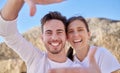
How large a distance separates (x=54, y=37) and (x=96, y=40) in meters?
4.72

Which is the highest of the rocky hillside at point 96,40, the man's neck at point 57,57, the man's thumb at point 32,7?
the man's thumb at point 32,7

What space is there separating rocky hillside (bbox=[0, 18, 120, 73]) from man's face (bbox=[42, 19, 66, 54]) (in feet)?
14.9

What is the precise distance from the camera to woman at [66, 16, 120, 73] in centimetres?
165

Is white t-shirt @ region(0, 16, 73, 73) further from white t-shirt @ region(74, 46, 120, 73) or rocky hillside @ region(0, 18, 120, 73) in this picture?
rocky hillside @ region(0, 18, 120, 73)

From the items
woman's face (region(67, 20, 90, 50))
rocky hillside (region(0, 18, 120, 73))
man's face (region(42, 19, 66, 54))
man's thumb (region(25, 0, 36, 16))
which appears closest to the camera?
man's thumb (region(25, 0, 36, 16))

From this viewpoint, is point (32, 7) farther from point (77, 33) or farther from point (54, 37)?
point (77, 33)

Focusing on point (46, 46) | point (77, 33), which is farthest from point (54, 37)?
point (77, 33)

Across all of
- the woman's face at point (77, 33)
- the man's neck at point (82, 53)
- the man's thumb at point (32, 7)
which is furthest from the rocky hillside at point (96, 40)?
the man's thumb at point (32, 7)

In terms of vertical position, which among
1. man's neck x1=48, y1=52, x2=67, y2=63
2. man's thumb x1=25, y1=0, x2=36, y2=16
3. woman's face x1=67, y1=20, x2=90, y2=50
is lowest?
man's neck x1=48, y1=52, x2=67, y2=63

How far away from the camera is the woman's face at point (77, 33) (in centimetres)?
164

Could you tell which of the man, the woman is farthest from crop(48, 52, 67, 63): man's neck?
the woman

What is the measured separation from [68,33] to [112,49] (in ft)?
14.7

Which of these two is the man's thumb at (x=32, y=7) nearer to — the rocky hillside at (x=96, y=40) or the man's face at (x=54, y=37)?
the man's face at (x=54, y=37)

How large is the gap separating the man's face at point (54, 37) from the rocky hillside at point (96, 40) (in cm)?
454
